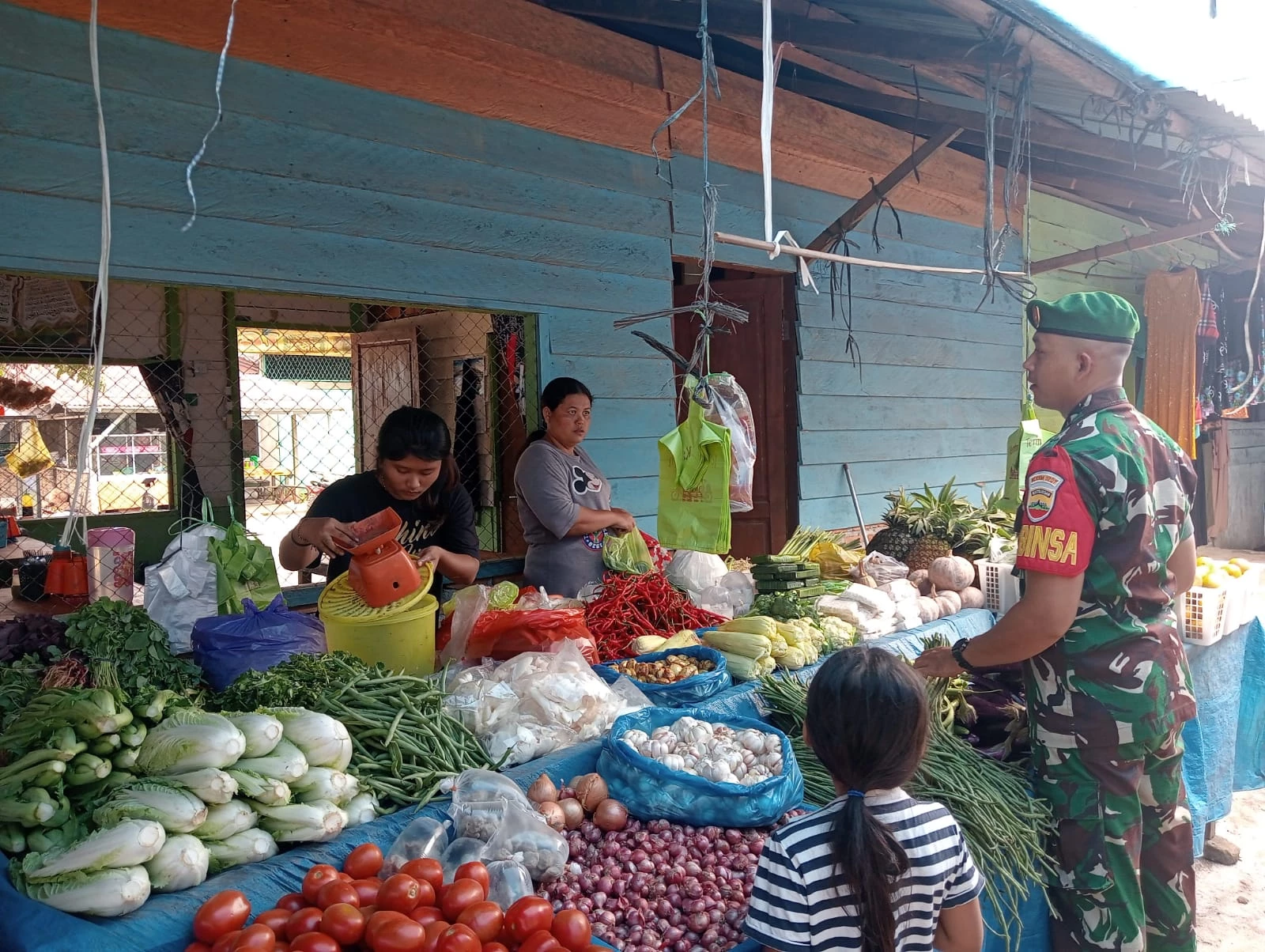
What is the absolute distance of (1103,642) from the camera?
2.59m

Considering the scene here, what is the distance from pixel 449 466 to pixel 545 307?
136cm

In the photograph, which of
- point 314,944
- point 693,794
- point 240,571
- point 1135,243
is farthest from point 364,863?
point 1135,243

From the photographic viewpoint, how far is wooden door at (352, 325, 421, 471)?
8062 millimetres

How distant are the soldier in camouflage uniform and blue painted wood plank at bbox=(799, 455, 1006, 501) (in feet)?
12.8

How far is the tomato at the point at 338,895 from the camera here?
183cm

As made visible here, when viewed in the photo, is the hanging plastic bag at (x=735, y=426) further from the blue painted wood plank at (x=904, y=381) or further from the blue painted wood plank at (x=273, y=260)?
the blue painted wood plank at (x=904, y=381)

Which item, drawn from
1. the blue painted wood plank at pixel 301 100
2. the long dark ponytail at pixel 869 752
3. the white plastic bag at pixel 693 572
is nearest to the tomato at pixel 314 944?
the long dark ponytail at pixel 869 752

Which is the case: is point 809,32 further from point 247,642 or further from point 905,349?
point 905,349

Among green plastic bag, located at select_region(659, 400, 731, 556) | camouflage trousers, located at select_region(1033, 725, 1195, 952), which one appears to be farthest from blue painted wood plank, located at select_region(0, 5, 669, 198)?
A: camouflage trousers, located at select_region(1033, 725, 1195, 952)

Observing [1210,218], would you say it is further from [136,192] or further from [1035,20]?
[136,192]

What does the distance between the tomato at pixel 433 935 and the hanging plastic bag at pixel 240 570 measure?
196cm

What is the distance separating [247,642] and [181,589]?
64 centimetres

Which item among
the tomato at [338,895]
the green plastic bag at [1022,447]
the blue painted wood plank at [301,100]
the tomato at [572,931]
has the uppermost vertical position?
the blue painted wood plank at [301,100]

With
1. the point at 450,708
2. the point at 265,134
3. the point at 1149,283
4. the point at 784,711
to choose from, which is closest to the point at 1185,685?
the point at 784,711
